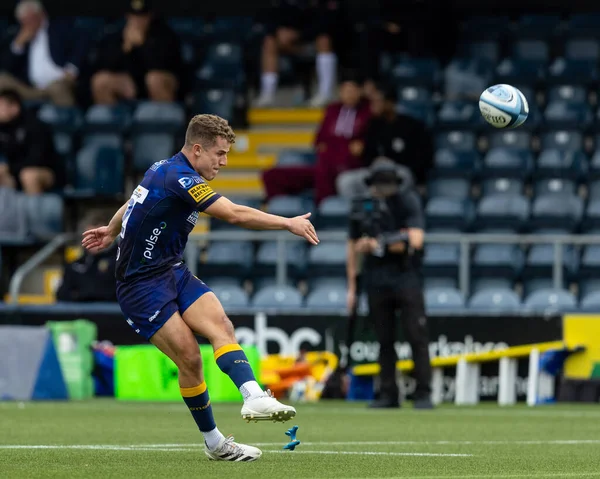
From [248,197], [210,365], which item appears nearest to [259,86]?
[248,197]

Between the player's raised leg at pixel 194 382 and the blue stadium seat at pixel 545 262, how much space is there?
9.73 metres

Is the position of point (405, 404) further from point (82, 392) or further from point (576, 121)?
point (576, 121)

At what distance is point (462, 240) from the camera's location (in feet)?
53.6

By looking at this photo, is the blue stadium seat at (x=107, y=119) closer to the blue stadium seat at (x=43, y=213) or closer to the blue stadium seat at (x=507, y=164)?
the blue stadium seat at (x=43, y=213)

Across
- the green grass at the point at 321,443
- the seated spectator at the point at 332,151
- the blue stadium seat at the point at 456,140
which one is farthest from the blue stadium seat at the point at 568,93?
the green grass at the point at 321,443

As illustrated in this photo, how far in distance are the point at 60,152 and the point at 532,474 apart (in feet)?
46.7

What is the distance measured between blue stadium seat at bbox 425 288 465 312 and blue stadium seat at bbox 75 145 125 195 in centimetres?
529

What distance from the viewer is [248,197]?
63.3 feet

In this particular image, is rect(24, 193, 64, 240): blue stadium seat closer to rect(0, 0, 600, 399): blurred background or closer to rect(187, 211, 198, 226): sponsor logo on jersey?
rect(0, 0, 600, 399): blurred background

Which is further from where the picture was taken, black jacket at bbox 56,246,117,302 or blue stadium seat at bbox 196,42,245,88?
blue stadium seat at bbox 196,42,245,88

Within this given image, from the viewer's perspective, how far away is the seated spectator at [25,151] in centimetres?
1894

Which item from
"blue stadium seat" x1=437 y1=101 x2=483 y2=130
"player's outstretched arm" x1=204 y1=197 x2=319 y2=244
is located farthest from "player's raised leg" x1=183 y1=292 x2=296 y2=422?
"blue stadium seat" x1=437 y1=101 x2=483 y2=130

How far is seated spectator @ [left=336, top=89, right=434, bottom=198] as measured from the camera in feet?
58.4

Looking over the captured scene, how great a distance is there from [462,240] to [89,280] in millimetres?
4596
